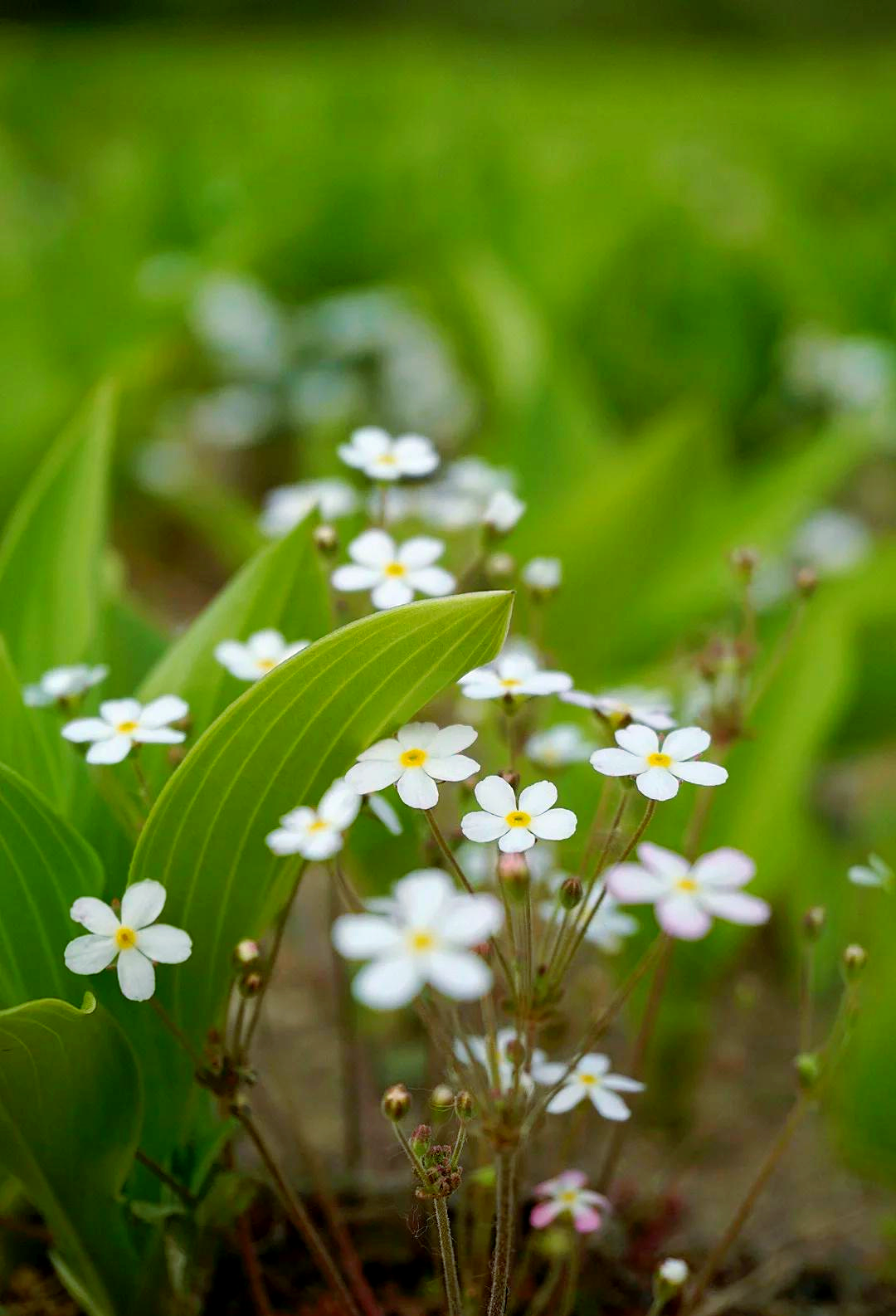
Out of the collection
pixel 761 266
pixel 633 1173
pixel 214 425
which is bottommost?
pixel 633 1173

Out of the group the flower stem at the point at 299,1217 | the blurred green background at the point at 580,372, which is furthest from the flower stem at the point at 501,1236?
the blurred green background at the point at 580,372

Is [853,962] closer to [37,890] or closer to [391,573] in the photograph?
[391,573]

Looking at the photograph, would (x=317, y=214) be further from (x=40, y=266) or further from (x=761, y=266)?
(x=761, y=266)

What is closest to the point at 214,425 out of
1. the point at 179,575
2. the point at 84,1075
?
the point at 179,575

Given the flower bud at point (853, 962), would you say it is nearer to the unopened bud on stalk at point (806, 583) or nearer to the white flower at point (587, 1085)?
→ the white flower at point (587, 1085)

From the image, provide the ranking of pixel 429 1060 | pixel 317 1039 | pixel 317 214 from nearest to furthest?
A: pixel 429 1060 < pixel 317 1039 < pixel 317 214

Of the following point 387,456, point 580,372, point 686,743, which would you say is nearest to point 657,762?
point 686,743

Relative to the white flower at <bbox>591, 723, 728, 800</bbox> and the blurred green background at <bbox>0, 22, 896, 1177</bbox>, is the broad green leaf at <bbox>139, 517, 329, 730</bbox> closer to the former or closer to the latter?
the white flower at <bbox>591, 723, 728, 800</bbox>
